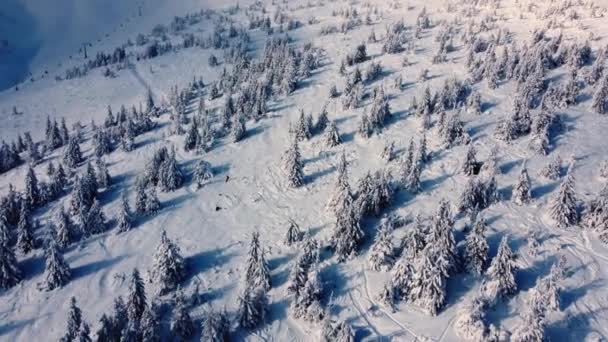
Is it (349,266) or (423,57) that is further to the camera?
(423,57)

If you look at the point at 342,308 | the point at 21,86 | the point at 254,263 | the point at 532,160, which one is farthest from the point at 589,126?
the point at 21,86

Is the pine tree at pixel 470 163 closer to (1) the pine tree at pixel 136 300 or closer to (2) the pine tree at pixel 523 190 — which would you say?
(2) the pine tree at pixel 523 190

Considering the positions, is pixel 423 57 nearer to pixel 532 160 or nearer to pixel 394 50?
pixel 394 50

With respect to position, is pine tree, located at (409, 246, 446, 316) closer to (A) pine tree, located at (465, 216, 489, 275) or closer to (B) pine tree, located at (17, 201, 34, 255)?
(A) pine tree, located at (465, 216, 489, 275)

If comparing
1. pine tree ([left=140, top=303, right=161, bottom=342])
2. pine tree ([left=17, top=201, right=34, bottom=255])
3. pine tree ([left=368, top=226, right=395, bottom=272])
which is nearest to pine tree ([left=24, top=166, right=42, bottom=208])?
pine tree ([left=17, top=201, right=34, bottom=255])

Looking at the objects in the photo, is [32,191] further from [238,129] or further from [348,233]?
[348,233]

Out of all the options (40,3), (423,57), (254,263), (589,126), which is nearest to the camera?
(254,263)
